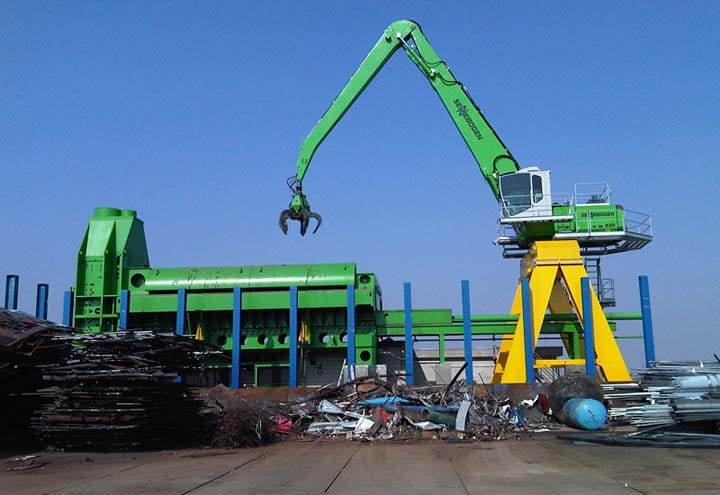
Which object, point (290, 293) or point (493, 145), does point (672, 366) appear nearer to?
point (493, 145)

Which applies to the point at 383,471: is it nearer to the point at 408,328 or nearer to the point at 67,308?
the point at 408,328

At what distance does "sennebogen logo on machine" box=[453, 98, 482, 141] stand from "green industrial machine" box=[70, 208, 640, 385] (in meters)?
6.07

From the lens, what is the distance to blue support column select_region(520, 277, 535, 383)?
1931 cm

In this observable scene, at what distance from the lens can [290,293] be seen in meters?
20.7

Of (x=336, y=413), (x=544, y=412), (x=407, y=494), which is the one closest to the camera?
(x=407, y=494)

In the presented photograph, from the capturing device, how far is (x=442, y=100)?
22.0 metres

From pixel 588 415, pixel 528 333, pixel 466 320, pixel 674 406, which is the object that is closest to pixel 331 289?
pixel 466 320

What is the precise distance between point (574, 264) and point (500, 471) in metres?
13.0

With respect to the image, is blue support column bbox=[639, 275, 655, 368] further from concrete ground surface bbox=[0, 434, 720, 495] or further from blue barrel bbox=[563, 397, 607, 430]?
concrete ground surface bbox=[0, 434, 720, 495]

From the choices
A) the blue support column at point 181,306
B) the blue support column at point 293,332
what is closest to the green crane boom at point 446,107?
the blue support column at point 293,332

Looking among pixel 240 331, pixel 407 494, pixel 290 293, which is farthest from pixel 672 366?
pixel 240 331

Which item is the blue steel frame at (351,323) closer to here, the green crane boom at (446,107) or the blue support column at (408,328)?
the blue support column at (408,328)

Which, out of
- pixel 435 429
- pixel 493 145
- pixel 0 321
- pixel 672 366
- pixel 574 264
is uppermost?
pixel 493 145

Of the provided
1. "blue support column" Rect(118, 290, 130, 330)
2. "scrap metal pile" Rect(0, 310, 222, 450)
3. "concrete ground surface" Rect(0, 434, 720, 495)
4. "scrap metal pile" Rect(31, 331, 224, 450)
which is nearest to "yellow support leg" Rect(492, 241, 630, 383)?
"concrete ground surface" Rect(0, 434, 720, 495)
